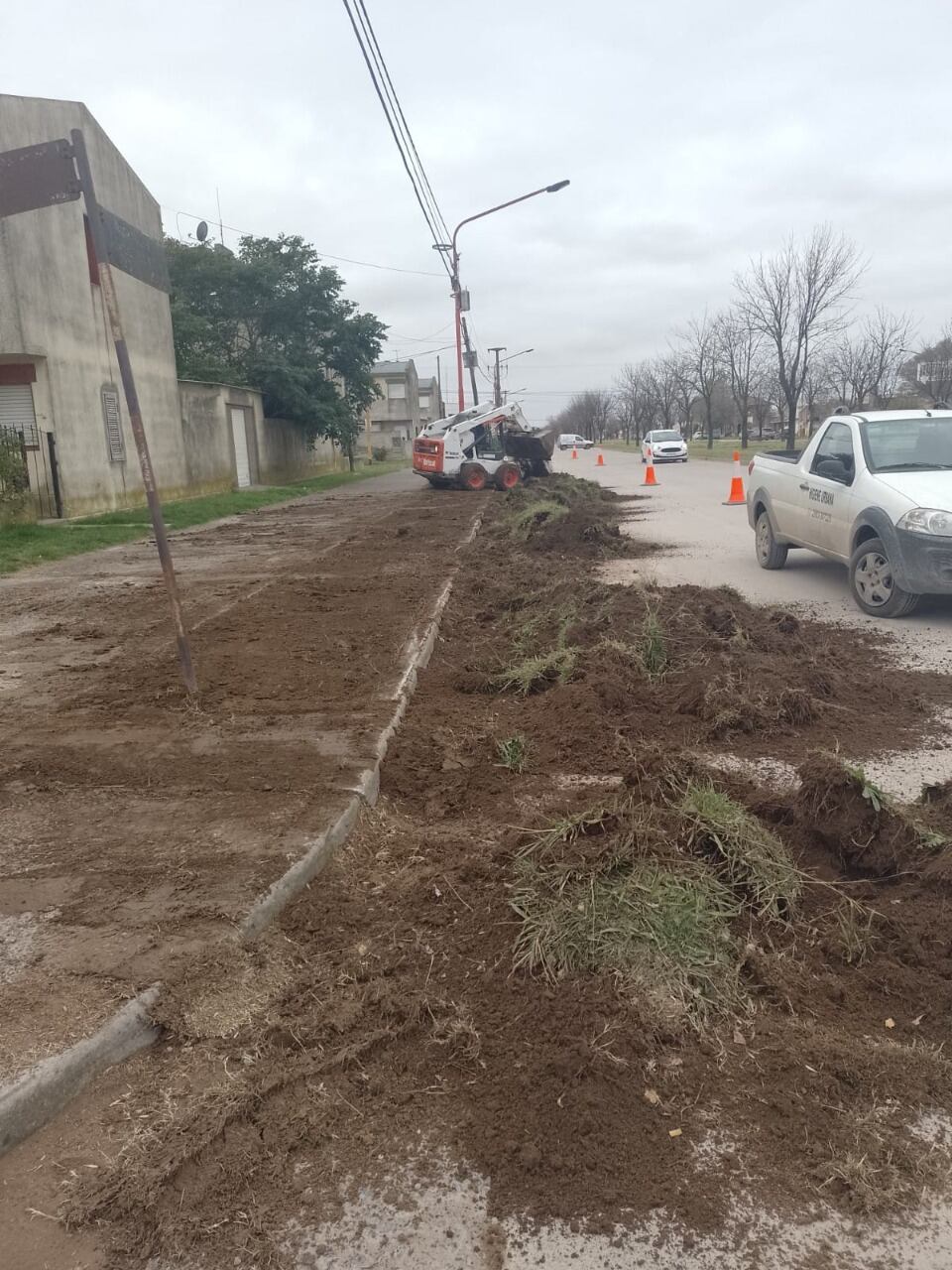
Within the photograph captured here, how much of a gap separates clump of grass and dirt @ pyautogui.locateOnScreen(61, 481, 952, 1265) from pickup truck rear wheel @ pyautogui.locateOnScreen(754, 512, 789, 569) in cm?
700

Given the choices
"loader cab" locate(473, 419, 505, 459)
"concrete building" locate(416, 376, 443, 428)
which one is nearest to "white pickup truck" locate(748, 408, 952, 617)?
"loader cab" locate(473, 419, 505, 459)

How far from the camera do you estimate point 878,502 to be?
26.2 feet

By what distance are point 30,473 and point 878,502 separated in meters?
15.5

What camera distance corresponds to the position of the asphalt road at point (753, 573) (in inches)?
293

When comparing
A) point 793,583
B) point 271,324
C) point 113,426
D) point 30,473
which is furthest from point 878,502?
point 271,324

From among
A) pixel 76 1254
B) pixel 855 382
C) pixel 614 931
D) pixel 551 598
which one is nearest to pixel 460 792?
pixel 614 931

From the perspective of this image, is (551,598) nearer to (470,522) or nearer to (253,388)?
(470,522)

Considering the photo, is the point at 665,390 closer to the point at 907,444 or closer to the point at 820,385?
the point at 820,385

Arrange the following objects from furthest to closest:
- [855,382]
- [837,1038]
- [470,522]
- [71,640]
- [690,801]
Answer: [855,382] < [470,522] < [71,640] < [690,801] < [837,1038]

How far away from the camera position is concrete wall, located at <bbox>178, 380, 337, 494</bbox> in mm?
26312

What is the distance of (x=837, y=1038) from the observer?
102 inches

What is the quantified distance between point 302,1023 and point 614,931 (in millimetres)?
1010

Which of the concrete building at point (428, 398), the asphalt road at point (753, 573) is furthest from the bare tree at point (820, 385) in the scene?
the concrete building at point (428, 398)

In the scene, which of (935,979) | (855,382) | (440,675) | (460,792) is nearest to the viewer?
(935,979)
